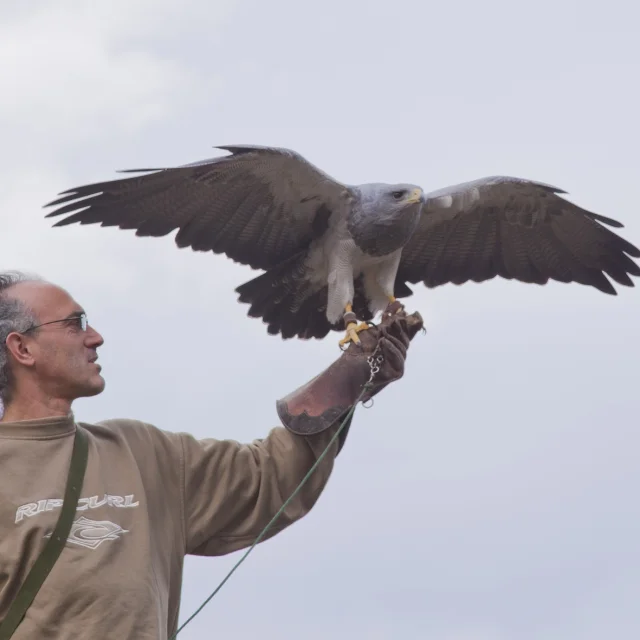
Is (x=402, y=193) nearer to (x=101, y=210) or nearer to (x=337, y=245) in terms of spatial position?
(x=337, y=245)

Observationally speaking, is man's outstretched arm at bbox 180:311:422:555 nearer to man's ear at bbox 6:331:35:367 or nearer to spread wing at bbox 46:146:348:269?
man's ear at bbox 6:331:35:367

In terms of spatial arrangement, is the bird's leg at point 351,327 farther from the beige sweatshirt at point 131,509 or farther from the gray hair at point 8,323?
the gray hair at point 8,323

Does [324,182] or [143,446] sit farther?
[324,182]

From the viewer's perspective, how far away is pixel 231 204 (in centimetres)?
582

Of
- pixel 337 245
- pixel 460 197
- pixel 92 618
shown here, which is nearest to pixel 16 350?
pixel 92 618

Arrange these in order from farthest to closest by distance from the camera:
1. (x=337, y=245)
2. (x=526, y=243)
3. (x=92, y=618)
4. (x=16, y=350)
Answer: (x=526, y=243) → (x=337, y=245) → (x=16, y=350) → (x=92, y=618)

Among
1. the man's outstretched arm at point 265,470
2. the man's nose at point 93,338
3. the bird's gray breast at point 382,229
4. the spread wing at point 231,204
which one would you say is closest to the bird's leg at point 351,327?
the bird's gray breast at point 382,229

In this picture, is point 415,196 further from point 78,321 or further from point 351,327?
point 78,321

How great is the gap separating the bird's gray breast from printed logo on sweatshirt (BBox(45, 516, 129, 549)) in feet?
8.67

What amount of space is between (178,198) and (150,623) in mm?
2861

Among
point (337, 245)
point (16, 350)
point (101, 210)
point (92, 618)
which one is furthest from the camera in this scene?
point (337, 245)

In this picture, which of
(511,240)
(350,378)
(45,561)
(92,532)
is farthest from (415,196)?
(45,561)

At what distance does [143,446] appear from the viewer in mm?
3523

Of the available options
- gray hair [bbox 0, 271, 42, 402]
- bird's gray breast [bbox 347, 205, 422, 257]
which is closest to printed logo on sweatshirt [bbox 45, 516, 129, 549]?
gray hair [bbox 0, 271, 42, 402]
